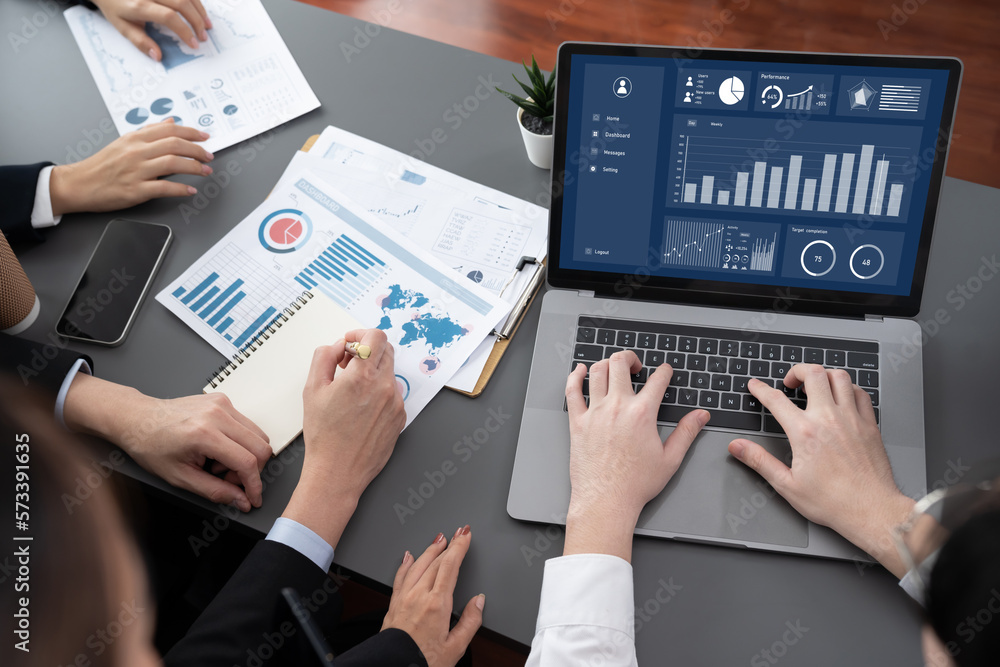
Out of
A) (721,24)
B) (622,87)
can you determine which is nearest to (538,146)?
(622,87)

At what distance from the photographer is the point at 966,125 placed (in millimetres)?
1896

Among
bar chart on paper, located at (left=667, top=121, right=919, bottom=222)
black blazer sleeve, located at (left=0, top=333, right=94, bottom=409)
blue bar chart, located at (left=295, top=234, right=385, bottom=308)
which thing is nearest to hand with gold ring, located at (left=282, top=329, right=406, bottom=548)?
blue bar chart, located at (left=295, top=234, right=385, bottom=308)

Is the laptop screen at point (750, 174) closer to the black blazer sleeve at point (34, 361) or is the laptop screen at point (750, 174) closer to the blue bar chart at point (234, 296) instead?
the blue bar chart at point (234, 296)

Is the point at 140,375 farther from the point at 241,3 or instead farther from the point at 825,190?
the point at 825,190

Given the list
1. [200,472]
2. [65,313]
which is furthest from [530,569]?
[65,313]

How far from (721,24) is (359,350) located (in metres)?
1.71

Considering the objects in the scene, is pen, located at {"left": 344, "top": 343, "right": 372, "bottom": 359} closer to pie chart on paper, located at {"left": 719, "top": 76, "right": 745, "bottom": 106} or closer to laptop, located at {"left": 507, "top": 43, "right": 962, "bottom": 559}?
laptop, located at {"left": 507, "top": 43, "right": 962, "bottom": 559}

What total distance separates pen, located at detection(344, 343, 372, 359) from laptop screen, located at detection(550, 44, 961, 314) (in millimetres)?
253

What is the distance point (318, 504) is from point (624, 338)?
42 centimetres

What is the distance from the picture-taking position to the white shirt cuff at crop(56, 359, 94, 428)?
0.91m

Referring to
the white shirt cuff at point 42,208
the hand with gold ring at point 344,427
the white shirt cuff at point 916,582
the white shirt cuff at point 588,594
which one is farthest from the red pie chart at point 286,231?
the white shirt cuff at point 916,582

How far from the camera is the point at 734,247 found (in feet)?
2.91

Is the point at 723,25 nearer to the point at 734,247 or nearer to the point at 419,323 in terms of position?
the point at 734,247

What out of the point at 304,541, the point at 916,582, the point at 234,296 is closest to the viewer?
the point at 916,582
